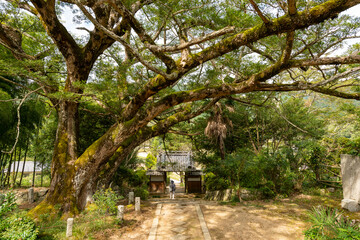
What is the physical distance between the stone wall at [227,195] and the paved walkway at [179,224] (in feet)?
9.33

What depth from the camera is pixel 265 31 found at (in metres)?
3.76

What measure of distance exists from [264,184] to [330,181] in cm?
298

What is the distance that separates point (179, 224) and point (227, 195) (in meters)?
4.73

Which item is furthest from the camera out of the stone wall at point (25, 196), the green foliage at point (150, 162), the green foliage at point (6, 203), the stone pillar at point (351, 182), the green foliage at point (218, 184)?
the green foliage at point (150, 162)

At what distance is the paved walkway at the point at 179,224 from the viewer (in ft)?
15.7

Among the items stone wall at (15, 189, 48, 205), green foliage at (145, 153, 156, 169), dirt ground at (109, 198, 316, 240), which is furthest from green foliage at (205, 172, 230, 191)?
green foliage at (145, 153, 156, 169)

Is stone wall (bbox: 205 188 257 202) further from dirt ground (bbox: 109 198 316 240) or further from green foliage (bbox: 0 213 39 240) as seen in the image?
green foliage (bbox: 0 213 39 240)

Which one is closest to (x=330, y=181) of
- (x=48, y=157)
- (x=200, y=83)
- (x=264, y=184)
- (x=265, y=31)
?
(x=264, y=184)

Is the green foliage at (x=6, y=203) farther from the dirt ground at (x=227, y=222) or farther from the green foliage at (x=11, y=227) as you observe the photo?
the dirt ground at (x=227, y=222)

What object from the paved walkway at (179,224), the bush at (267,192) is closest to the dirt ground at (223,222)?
the paved walkway at (179,224)

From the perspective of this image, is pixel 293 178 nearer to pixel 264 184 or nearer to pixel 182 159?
pixel 264 184

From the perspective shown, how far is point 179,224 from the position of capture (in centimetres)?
559

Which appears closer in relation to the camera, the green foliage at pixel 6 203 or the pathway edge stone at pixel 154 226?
the green foliage at pixel 6 203

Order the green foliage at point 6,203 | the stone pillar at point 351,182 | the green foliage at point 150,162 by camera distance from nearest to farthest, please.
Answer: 1. the green foliage at point 6,203
2. the stone pillar at point 351,182
3. the green foliage at point 150,162
